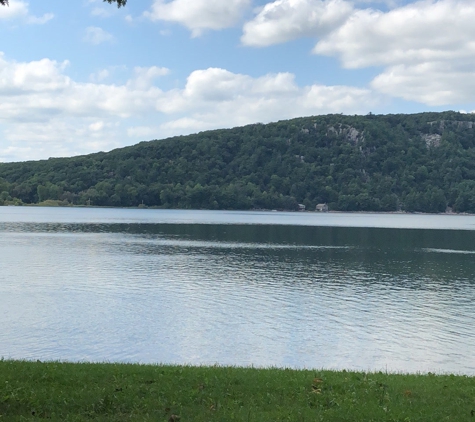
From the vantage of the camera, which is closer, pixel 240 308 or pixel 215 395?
pixel 215 395

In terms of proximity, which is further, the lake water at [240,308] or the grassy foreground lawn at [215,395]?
the lake water at [240,308]

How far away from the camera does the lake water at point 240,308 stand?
26.6m

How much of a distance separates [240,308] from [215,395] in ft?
83.0

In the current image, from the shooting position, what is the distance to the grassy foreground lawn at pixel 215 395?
11156 mm

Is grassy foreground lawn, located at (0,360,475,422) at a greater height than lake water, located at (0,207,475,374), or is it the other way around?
grassy foreground lawn, located at (0,360,475,422)

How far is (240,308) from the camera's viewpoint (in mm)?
37500

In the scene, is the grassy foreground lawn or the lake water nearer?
the grassy foreground lawn

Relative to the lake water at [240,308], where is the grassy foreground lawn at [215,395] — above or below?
above

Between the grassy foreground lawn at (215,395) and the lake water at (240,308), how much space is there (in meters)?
10.5

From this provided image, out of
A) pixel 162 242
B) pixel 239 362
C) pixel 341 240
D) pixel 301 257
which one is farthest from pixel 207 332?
pixel 341 240

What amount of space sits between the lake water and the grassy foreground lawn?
10480 millimetres

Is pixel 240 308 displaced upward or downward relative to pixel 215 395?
downward

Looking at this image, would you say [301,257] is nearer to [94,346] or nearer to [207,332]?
[207,332]

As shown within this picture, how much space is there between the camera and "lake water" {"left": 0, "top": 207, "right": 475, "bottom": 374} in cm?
2664
